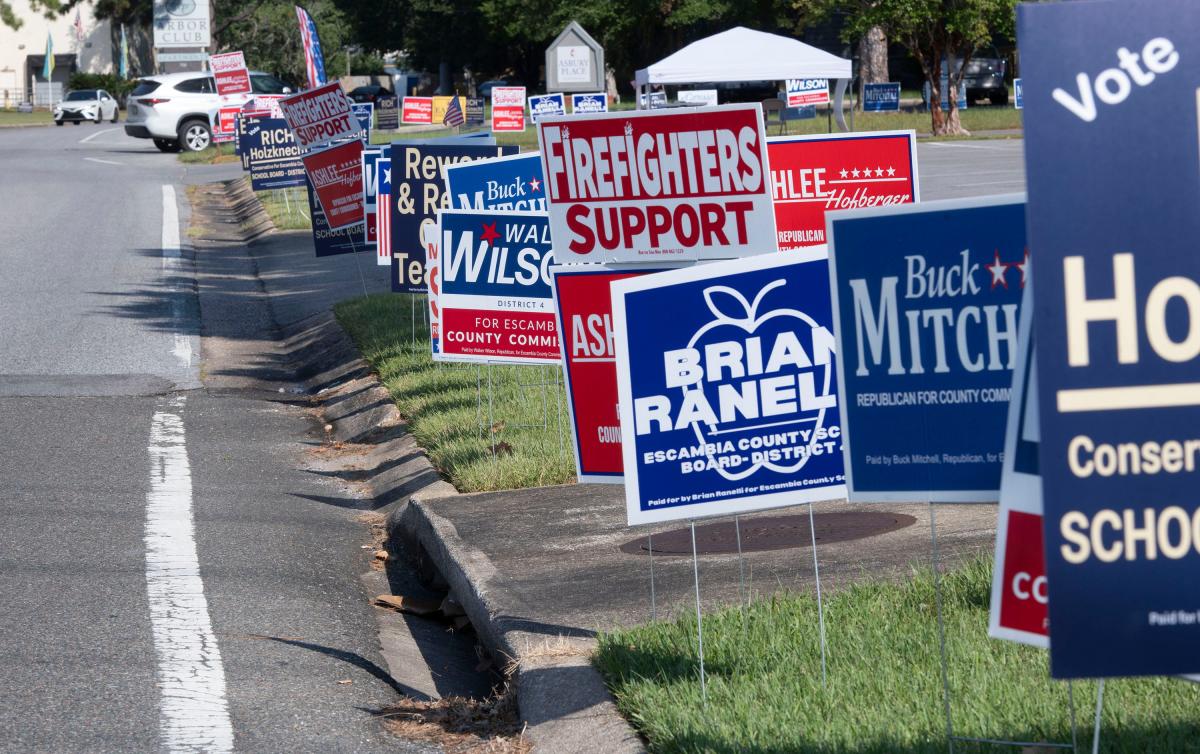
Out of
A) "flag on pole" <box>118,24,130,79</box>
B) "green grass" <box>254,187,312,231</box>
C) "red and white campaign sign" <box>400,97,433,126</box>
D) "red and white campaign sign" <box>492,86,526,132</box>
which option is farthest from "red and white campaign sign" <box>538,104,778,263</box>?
"flag on pole" <box>118,24,130,79</box>

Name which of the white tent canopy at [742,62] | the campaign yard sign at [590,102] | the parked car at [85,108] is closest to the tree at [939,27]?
the white tent canopy at [742,62]

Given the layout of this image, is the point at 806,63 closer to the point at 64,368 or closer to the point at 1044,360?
the point at 64,368

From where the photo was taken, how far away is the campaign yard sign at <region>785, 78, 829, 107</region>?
32125 mm

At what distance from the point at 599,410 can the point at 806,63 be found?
22.5 metres

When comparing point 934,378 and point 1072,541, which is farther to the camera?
point 934,378

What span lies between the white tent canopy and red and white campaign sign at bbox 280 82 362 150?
1042cm

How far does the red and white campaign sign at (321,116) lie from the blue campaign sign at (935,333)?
13557 millimetres

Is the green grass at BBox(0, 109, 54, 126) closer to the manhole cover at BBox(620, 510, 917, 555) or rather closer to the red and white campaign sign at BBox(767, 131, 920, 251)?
the red and white campaign sign at BBox(767, 131, 920, 251)

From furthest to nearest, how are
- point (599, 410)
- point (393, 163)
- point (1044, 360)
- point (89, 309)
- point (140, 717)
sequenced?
point (89, 309) < point (393, 163) < point (599, 410) < point (140, 717) < point (1044, 360)

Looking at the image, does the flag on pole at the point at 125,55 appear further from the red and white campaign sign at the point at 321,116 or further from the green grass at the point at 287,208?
the red and white campaign sign at the point at 321,116

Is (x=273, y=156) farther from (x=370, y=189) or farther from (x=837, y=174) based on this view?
(x=837, y=174)

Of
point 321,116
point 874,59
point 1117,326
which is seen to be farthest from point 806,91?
point 1117,326

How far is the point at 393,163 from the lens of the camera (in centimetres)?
1159

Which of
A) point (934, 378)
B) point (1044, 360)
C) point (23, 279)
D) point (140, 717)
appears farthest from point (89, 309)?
point (1044, 360)
